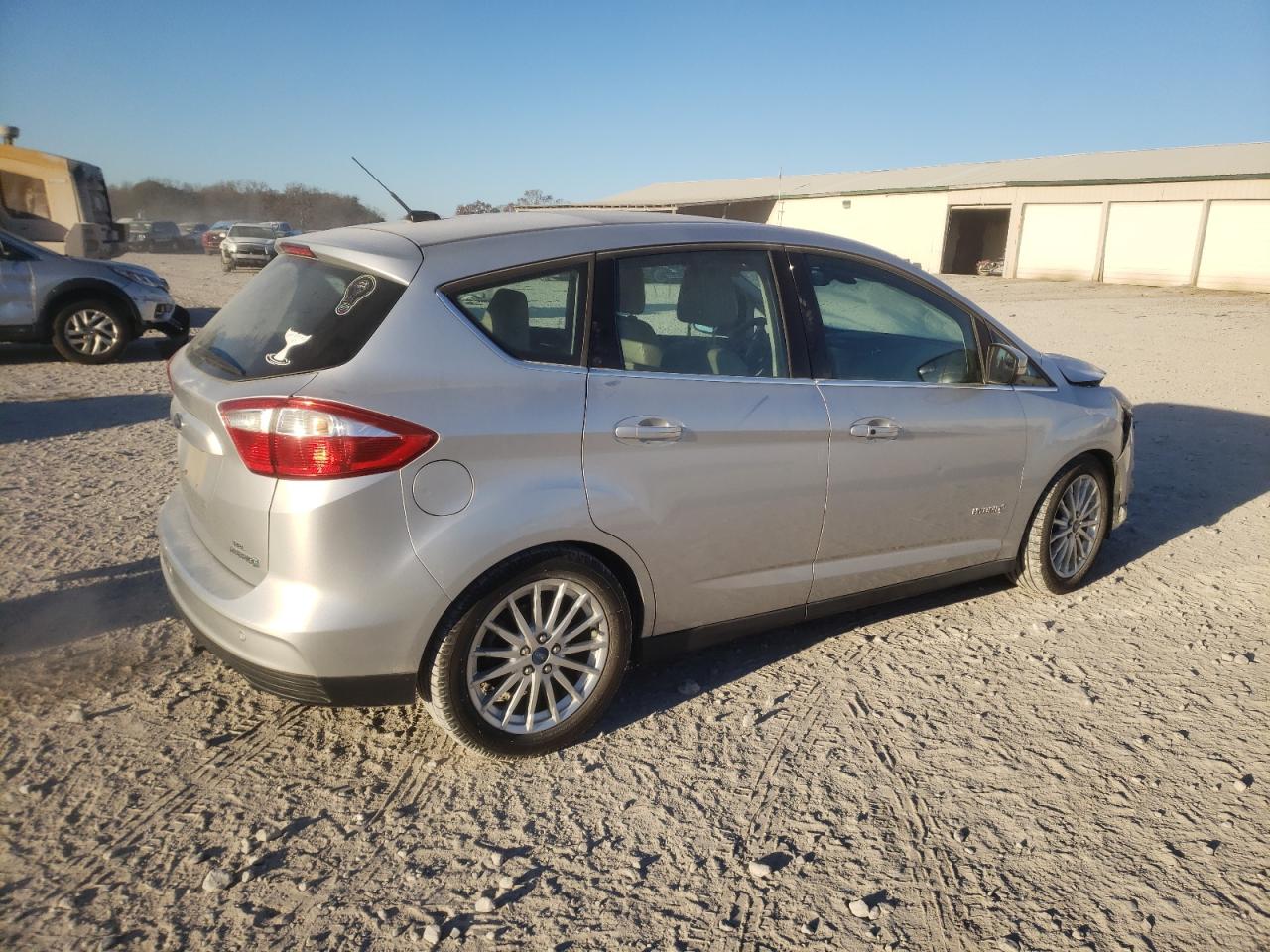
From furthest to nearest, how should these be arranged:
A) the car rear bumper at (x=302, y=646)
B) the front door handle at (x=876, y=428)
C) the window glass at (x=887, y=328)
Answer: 1. the window glass at (x=887, y=328)
2. the front door handle at (x=876, y=428)
3. the car rear bumper at (x=302, y=646)

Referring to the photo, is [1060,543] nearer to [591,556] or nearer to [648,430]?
[648,430]

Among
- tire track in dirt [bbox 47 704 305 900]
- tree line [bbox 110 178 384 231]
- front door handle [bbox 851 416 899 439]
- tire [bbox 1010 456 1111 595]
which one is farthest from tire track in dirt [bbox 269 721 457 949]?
tree line [bbox 110 178 384 231]

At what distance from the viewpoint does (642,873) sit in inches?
106

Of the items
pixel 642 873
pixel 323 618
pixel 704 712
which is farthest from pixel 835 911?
pixel 323 618

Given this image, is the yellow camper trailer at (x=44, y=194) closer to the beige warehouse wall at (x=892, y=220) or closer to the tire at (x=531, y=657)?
the tire at (x=531, y=657)

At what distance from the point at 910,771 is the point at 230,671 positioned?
107 inches

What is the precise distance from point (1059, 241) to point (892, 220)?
25.0 ft

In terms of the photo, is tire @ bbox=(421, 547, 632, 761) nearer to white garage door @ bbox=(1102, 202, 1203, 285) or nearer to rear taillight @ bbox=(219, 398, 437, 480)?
rear taillight @ bbox=(219, 398, 437, 480)

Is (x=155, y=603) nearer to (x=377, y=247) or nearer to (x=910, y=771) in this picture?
(x=377, y=247)

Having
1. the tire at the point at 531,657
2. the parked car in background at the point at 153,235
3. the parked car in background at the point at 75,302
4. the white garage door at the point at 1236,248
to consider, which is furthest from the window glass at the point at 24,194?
the white garage door at the point at 1236,248

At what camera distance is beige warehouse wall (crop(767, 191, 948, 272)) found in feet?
115

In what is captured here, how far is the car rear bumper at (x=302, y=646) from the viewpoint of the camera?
2758mm

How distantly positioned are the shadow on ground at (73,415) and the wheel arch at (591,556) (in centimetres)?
617

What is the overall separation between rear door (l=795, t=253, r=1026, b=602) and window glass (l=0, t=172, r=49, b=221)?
17.5 metres
